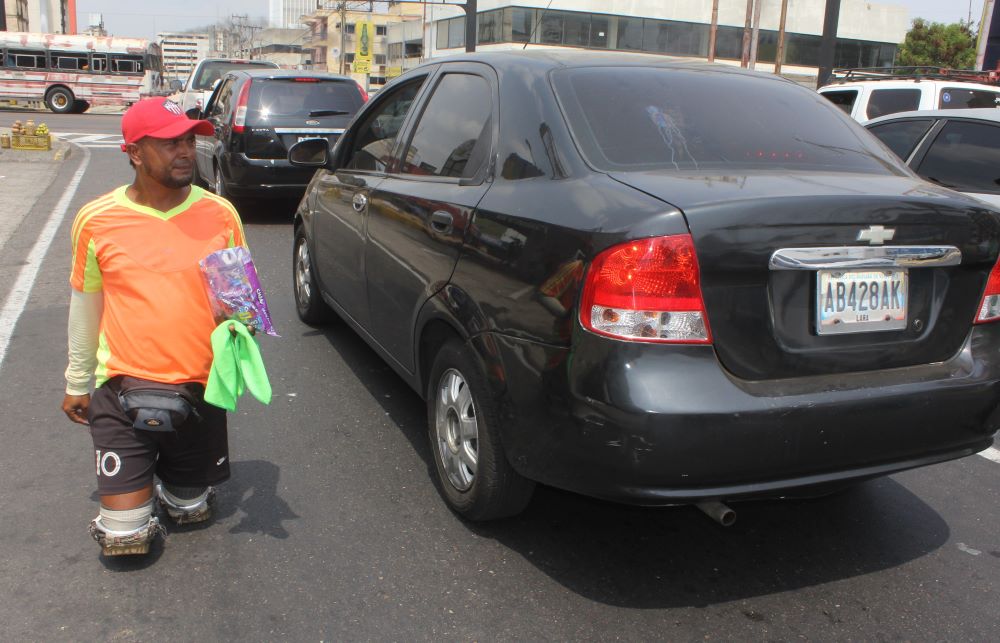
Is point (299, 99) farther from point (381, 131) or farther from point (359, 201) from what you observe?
point (359, 201)

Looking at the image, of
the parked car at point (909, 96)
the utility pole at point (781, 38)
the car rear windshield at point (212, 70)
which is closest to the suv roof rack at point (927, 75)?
the parked car at point (909, 96)

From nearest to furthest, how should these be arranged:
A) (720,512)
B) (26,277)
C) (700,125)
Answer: (720,512) → (700,125) → (26,277)

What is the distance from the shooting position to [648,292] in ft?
8.55

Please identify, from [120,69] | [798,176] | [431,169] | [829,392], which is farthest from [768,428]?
[120,69]

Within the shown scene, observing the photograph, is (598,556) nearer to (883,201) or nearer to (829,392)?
(829,392)

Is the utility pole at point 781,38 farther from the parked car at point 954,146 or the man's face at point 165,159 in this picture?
the man's face at point 165,159

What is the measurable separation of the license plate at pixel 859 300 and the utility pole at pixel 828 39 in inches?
488

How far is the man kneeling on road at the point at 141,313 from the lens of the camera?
9.87 feet

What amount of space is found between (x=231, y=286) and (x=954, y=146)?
5.27m

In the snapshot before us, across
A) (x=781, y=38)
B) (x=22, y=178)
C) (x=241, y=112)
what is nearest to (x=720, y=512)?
(x=241, y=112)

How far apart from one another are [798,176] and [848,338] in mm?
573

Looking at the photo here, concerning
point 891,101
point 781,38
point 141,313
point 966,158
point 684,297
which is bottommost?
point 141,313

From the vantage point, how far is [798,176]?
3004 millimetres

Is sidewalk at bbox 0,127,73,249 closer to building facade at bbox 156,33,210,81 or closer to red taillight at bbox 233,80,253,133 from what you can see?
red taillight at bbox 233,80,253,133
